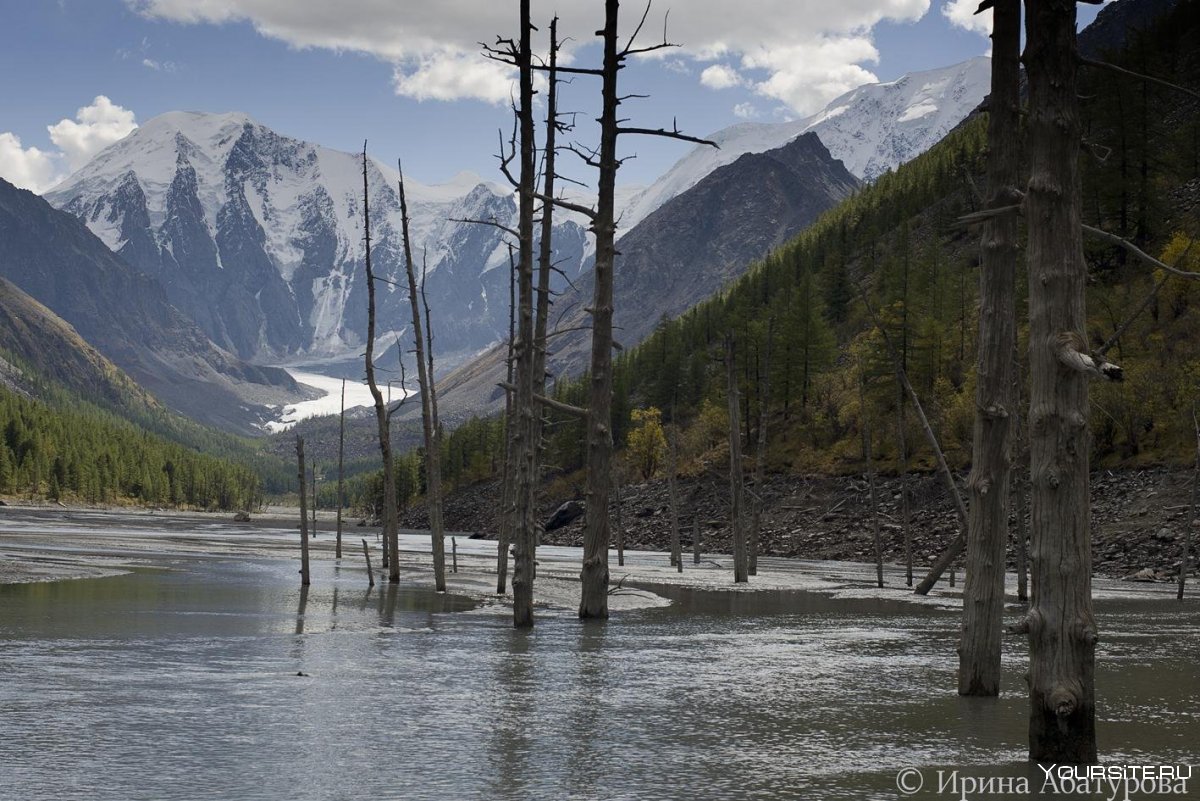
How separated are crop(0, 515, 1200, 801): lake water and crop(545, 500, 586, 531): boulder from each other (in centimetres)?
8431

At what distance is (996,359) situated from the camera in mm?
15828

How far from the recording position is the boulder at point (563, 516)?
372 feet

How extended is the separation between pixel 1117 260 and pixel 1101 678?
88.3 metres

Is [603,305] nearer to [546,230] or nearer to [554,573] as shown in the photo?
[546,230]

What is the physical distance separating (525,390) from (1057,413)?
18.1 meters

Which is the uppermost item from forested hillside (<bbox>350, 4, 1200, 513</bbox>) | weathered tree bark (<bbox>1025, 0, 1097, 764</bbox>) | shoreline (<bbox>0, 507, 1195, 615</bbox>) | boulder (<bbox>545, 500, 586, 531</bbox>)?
forested hillside (<bbox>350, 4, 1200, 513</bbox>)

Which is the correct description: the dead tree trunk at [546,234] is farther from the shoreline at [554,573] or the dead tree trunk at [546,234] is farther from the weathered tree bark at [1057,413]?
the weathered tree bark at [1057,413]

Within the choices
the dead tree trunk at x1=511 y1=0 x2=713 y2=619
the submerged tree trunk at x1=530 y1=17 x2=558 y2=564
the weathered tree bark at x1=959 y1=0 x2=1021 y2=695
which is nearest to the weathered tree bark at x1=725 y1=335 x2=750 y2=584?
the submerged tree trunk at x1=530 y1=17 x2=558 y2=564

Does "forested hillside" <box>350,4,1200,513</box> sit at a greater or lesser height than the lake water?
greater

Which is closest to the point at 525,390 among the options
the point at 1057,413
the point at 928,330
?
the point at 1057,413

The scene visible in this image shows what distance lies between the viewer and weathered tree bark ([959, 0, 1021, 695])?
613 inches

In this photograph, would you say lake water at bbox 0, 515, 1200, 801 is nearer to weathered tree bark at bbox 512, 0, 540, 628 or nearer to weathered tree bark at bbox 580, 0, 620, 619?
weathered tree bark at bbox 512, 0, 540, 628

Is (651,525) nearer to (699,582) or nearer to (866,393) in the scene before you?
(866,393)

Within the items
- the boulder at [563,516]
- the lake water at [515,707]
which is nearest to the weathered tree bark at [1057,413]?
the lake water at [515,707]
